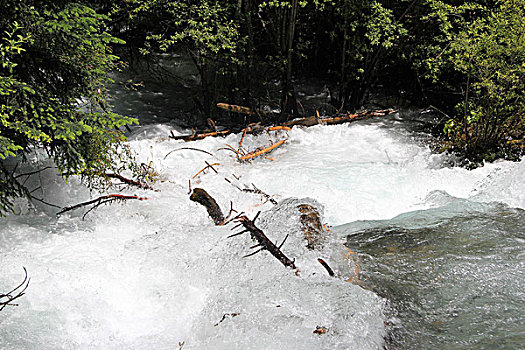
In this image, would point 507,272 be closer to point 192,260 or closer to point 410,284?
point 410,284

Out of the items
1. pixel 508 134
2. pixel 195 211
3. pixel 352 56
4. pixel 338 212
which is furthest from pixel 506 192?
pixel 352 56

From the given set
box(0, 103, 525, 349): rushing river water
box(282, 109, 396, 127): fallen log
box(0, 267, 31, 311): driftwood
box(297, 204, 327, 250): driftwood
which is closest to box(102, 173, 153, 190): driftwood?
box(0, 103, 525, 349): rushing river water

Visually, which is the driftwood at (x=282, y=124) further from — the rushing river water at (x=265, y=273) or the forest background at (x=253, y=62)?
the rushing river water at (x=265, y=273)

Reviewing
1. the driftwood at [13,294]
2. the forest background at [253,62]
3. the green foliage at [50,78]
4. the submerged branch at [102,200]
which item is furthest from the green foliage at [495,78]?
the driftwood at [13,294]

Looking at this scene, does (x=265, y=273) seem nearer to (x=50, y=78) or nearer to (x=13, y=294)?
(x=13, y=294)

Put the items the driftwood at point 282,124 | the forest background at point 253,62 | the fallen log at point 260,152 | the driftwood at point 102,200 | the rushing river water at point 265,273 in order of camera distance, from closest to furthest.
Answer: the rushing river water at point 265,273 < the forest background at point 253,62 < the driftwood at point 102,200 < the fallen log at point 260,152 < the driftwood at point 282,124

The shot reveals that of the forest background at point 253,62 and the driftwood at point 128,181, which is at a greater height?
the forest background at point 253,62

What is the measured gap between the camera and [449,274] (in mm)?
2629

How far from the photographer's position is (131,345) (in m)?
2.07

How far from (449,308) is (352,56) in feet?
17.5

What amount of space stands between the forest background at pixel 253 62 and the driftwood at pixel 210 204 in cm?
72

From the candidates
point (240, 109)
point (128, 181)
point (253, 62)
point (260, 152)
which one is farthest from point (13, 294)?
point (253, 62)

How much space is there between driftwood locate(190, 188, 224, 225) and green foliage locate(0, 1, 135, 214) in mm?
839

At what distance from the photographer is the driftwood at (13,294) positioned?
6.93 feet
